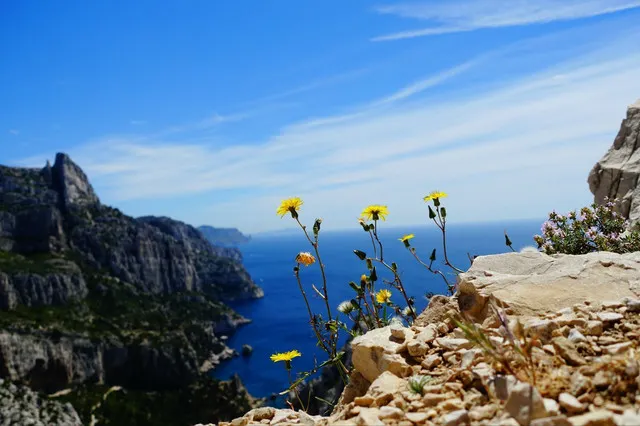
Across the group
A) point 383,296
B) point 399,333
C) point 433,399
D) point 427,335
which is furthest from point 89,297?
point 433,399

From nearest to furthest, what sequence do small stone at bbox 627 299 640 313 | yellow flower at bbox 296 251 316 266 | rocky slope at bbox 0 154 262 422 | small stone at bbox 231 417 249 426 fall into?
small stone at bbox 627 299 640 313, small stone at bbox 231 417 249 426, yellow flower at bbox 296 251 316 266, rocky slope at bbox 0 154 262 422

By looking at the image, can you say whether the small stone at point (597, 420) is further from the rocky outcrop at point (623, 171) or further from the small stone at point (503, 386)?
the rocky outcrop at point (623, 171)

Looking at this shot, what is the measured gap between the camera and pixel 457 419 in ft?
10.3

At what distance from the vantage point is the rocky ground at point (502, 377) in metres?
3.00

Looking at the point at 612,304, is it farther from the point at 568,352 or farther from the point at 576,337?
the point at 568,352

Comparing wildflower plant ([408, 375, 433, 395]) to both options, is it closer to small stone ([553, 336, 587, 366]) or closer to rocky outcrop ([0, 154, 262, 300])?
small stone ([553, 336, 587, 366])

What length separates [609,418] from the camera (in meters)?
2.75

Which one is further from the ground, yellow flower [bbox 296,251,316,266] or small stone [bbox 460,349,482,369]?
yellow flower [bbox 296,251,316,266]

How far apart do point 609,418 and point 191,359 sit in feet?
405

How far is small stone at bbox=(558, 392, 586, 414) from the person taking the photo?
2945 mm

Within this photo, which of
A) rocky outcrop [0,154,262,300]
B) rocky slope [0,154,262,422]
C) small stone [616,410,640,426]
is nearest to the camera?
small stone [616,410,640,426]

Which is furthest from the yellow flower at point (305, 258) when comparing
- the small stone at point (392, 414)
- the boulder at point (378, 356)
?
the small stone at point (392, 414)

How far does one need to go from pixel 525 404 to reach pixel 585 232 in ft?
26.0

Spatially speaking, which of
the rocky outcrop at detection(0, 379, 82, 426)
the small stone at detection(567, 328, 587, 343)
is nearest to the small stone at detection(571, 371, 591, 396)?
the small stone at detection(567, 328, 587, 343)
